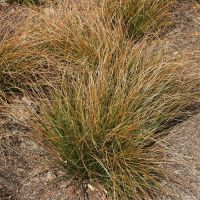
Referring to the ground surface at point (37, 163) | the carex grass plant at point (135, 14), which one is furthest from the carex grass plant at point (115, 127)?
the carex grass plant at point (135, 14)

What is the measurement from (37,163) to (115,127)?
51cm

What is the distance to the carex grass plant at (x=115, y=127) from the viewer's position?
2580mm

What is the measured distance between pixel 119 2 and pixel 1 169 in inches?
70.1

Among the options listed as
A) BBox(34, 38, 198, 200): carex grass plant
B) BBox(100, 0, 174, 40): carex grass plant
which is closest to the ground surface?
BBox(34, 38, 198, 200): carex grass plant

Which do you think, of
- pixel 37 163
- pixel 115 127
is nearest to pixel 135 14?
pixel 115 127

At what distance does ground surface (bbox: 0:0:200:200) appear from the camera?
2596 mm

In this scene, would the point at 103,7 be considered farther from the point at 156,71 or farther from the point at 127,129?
the point at 127,129

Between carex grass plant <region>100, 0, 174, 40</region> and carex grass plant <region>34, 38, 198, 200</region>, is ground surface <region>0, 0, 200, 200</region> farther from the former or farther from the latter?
carex grass plant <region>100, 0, 174, 40</region>

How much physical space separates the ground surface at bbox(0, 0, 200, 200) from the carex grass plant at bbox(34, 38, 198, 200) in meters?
0.09

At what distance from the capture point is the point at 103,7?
386 centimetres

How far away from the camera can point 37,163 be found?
2754 millimetres

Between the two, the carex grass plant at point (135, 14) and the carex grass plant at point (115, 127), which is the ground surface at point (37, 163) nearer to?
the carex grass plant at point (115, 127)

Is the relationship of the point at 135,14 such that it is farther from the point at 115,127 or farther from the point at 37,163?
the point at 37,163

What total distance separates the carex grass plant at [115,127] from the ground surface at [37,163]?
89 millimetres
